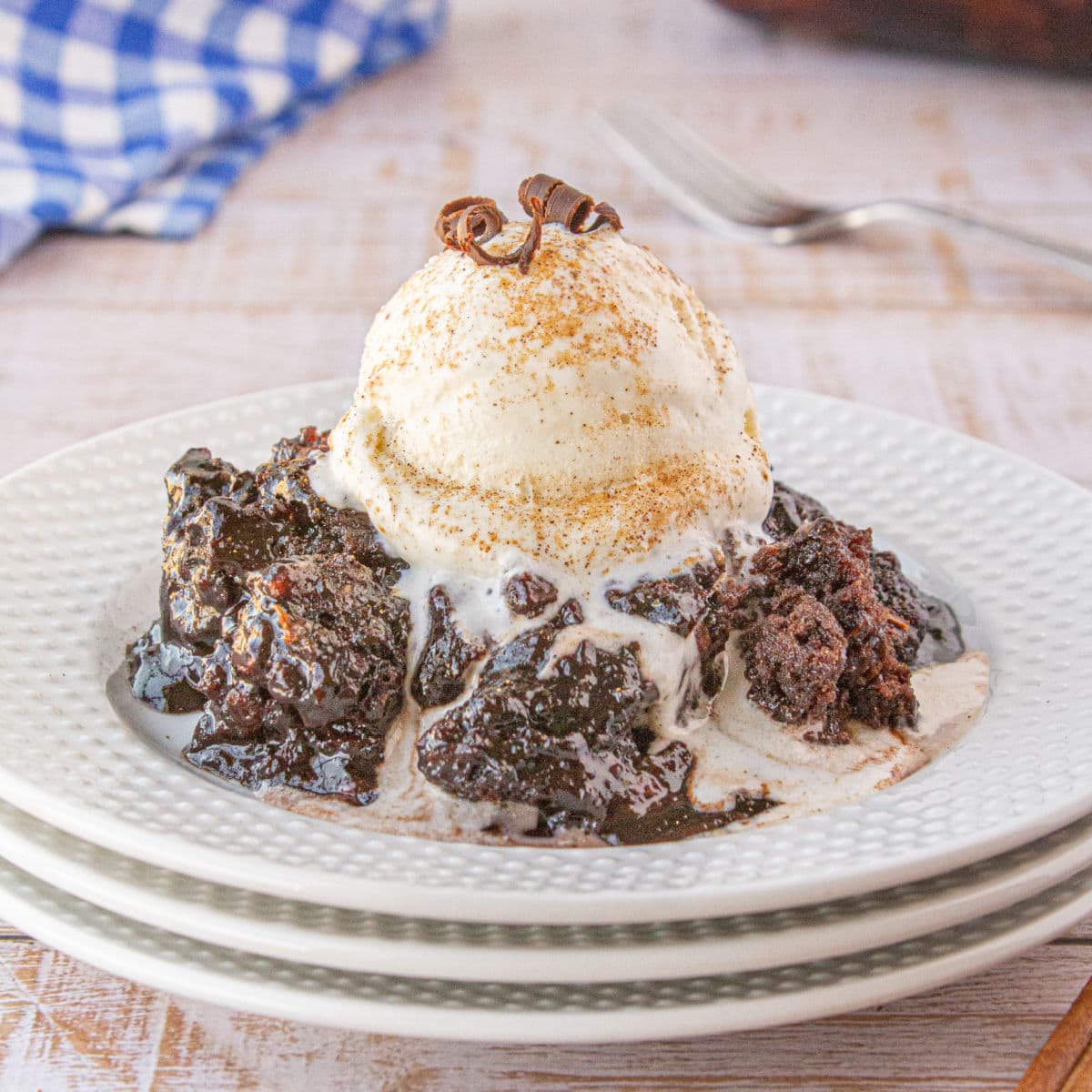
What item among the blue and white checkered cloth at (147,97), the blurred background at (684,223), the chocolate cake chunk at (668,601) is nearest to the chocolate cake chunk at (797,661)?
the chocolate cake chunk at (668,601)

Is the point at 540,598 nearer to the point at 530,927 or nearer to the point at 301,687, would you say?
the point at 301,687

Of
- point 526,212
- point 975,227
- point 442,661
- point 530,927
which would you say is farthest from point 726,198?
point 530,927

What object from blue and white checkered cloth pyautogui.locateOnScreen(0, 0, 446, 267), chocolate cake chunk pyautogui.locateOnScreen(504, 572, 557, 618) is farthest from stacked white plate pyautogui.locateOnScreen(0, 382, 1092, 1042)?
blue and white checkered cloth pyautogui.locateOnScreen(0, 0, 446, 267)

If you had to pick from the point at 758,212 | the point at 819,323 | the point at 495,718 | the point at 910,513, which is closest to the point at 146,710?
the point at 495,718

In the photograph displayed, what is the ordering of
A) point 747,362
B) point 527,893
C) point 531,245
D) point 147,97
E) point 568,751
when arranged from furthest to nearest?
point 147,97
point 747,362
point 531,245
point 568,751
point 527,893

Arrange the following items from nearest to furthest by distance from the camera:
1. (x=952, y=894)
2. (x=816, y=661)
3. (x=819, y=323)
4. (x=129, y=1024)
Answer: (x=952, y=894) < (x=129, y=1024) < (x=816, y=661) < (x=819, y=323)

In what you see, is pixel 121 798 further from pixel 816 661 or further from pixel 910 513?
pixel 910 513

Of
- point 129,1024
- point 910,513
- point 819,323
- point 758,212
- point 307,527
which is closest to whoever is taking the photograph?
point 129,1024

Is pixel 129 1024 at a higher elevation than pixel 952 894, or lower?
lower
